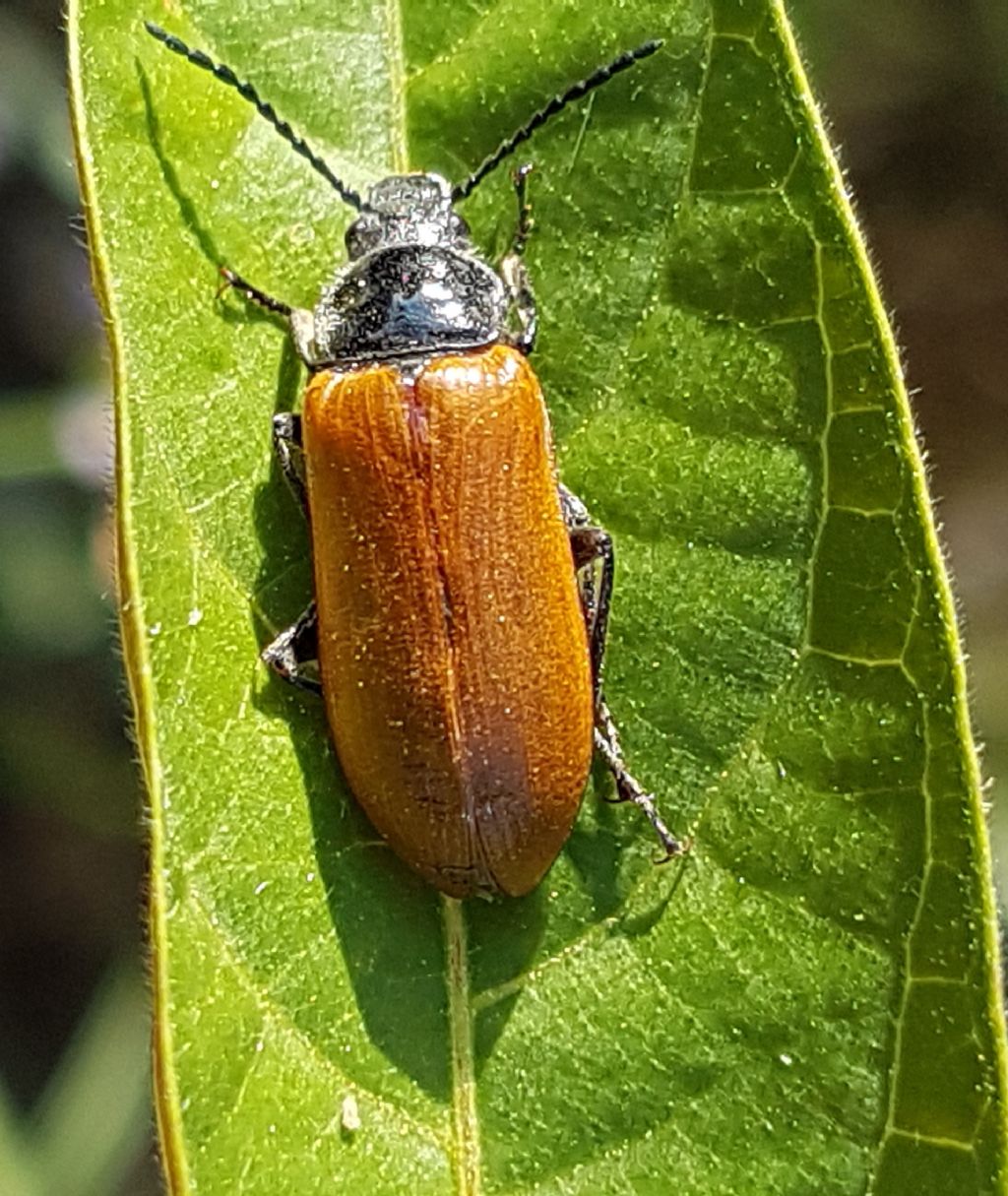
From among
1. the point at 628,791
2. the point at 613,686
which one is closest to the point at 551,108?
the point at 613,686

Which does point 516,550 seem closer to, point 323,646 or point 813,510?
point 323,646

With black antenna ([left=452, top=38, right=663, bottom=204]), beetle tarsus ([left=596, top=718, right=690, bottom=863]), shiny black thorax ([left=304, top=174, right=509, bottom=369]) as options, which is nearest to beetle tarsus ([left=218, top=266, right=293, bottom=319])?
shiny black thorax ([left=304, top=174, right=509, bottom=369])

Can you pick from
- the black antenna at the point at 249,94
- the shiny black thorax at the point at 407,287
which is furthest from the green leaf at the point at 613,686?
the shiny black thorax at the point at 407,287

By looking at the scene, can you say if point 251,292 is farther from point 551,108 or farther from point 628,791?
point 628,791

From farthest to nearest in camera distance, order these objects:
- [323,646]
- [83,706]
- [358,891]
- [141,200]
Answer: [83,706] < [323,646] < [358,891] < [141,200]

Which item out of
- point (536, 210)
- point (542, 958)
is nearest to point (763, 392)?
point (536, 210)

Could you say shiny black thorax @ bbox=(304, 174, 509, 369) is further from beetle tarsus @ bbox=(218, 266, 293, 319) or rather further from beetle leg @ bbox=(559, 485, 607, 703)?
beetle leg @ bbox=(559, 485, 607, 703)
